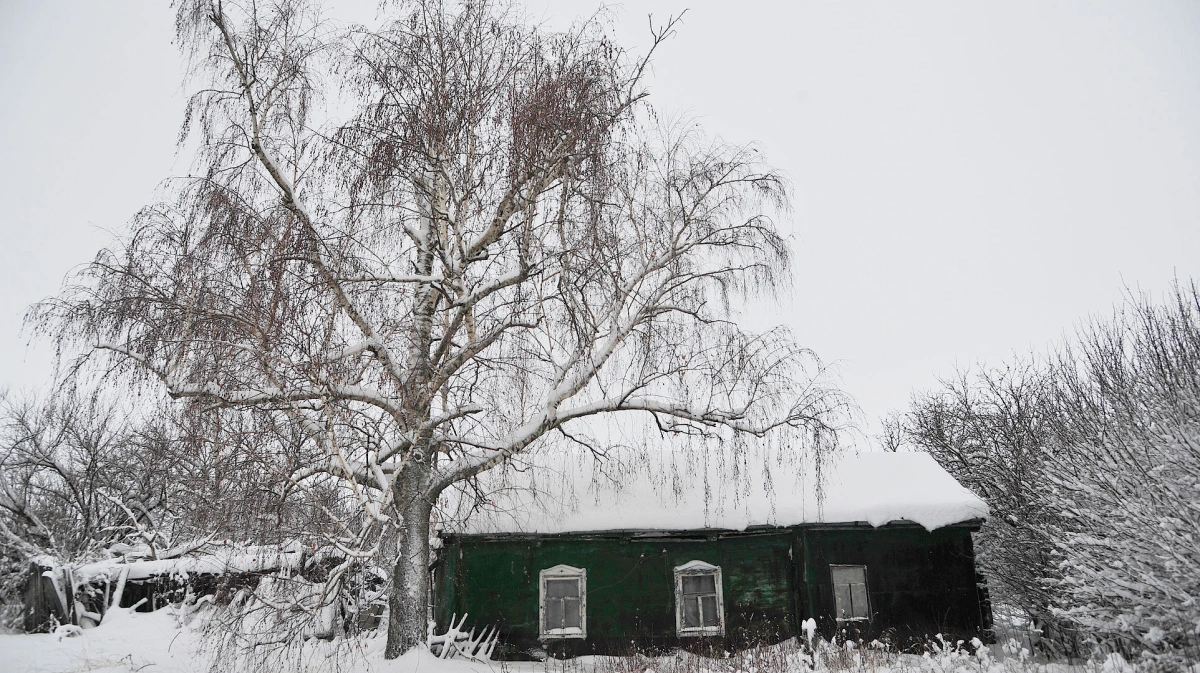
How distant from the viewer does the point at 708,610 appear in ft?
39.7

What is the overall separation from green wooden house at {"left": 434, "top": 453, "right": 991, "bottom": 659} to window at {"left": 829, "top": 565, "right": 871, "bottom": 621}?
0.06 ft

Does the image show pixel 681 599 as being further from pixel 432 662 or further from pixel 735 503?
pixel 432 662

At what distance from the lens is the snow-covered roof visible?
464 inches

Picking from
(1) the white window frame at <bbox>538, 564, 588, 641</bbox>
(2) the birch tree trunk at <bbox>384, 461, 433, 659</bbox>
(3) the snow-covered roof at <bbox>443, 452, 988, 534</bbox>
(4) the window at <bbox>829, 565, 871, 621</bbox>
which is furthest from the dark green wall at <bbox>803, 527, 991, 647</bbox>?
(2) the birch tree trunk at <bbox>384, 461, 433, 659</bbox>

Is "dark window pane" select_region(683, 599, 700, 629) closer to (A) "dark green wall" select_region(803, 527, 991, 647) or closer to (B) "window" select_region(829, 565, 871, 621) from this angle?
(A) "dark green wall" select_region(803, 527, 991, 647)

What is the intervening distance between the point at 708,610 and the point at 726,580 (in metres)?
0.58

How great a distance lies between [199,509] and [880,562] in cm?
1028

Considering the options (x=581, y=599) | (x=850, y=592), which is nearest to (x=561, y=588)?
(x=581, y=599)

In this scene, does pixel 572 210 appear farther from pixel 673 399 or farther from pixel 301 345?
pixel 301 345

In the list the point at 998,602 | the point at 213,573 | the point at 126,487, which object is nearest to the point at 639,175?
the point at 998,602

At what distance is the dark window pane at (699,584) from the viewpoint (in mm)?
12188

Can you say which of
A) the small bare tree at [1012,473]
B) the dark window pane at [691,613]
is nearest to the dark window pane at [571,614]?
the dark window pane at [691,613]

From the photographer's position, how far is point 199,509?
827 cm

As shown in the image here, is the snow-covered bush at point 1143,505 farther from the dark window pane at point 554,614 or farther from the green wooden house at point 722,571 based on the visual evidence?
the dark window pane at point 554,614
